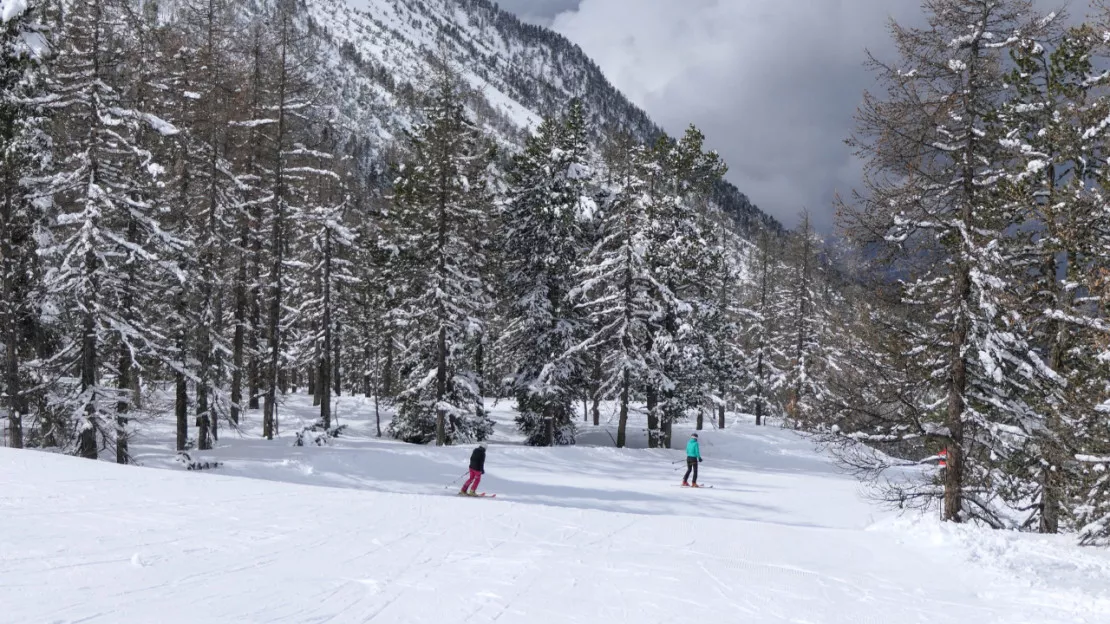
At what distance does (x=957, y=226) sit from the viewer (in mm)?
11508

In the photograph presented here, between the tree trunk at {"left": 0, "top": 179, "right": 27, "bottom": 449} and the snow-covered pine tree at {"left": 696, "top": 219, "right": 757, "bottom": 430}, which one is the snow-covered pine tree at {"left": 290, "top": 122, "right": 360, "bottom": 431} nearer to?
the tree trunk at {"left": 0, "top": 179, "right": 27, "bottom": 449}

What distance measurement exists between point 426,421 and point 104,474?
1701 centimetres

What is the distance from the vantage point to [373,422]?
38.3 meters

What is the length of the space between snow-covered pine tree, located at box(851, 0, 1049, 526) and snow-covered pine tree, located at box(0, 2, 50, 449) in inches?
718

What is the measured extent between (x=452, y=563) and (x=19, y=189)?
16.3 m

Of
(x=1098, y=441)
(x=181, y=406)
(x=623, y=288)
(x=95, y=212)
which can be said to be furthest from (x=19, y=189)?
(x=1098, y=441)

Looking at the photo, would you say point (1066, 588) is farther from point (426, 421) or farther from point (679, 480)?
point (426, 421)

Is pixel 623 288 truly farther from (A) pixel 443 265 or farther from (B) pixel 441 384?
(B) pixel 441 384

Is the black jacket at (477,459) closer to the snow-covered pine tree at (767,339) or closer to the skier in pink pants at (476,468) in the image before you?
the skier in pink pants at (476,468)

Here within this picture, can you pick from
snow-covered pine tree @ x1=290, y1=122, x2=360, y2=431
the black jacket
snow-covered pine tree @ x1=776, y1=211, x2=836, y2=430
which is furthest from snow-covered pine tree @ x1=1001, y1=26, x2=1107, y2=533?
snow-covered pine tree @ x1=776, y1=211, x2=836, y2=430

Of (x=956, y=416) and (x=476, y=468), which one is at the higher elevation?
(x=956, y=416)

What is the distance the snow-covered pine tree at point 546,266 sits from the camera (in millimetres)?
28656

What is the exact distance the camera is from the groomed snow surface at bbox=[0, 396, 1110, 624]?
244 inches

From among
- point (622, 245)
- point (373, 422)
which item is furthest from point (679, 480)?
point (373, 422)
